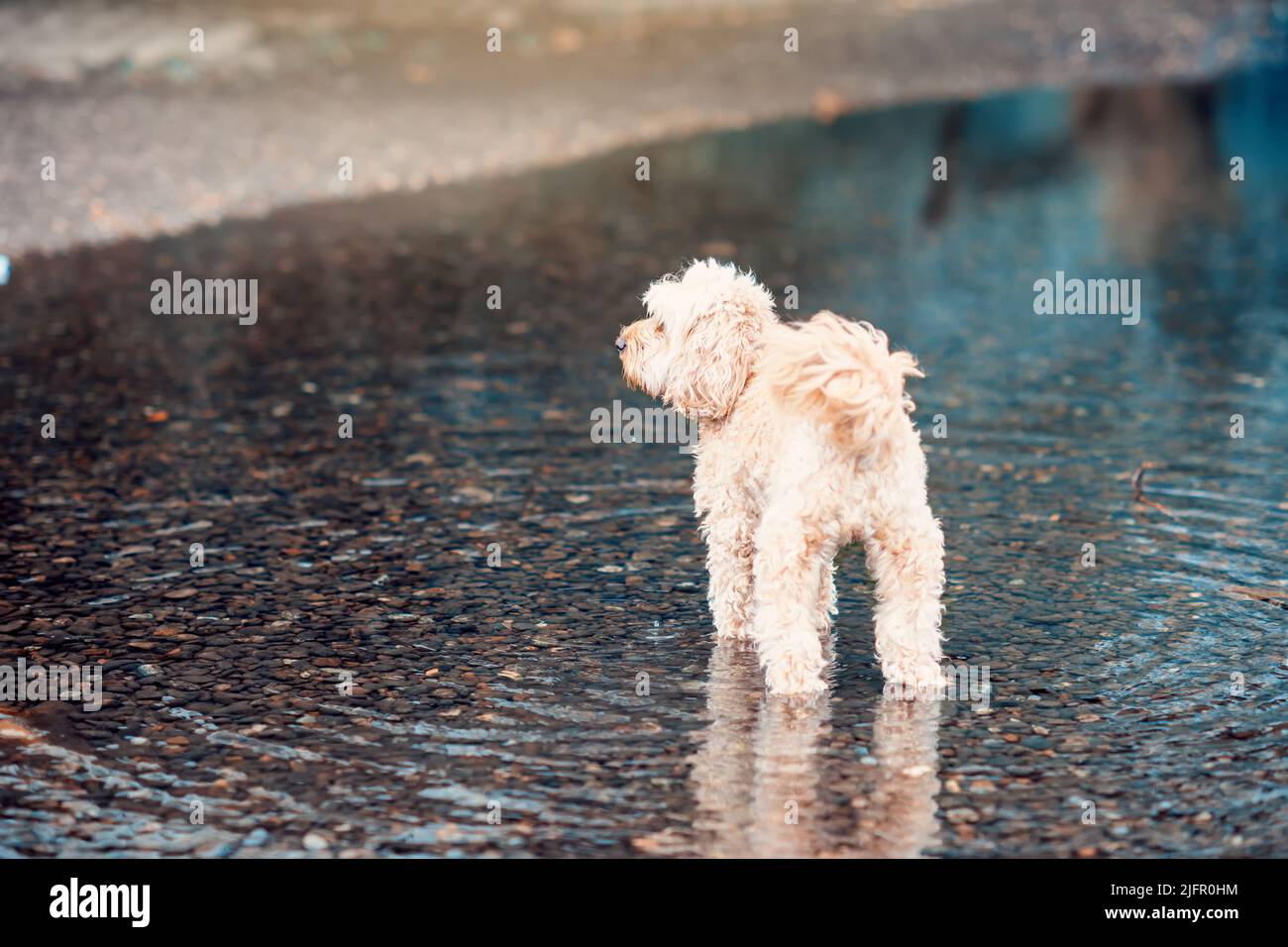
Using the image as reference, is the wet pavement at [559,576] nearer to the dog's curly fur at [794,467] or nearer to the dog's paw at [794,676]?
the dog's paw at [794,676]

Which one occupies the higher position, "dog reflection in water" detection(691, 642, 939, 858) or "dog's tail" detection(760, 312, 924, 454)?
"dog's tail" detection(760, 312, 924, 454)

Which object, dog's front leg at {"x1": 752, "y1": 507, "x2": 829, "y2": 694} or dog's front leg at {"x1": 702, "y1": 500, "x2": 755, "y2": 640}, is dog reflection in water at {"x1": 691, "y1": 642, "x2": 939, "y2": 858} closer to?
dog's front leg at {"x1": 752, "y1": 507, "x2": 829, "y2": 694}

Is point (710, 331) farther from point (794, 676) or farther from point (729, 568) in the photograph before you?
point (794, 676)

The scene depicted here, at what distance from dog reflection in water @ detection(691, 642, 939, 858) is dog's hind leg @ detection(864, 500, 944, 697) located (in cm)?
16

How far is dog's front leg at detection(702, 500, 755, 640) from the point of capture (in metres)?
8.45

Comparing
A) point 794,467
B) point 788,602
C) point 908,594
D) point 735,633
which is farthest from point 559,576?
point 908,594

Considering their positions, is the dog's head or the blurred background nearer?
the dog's head

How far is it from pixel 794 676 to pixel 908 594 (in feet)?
2.37

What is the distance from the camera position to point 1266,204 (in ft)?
80.4

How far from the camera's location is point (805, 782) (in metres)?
7.07

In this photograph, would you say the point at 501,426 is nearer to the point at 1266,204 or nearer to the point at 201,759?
the point at 201,759

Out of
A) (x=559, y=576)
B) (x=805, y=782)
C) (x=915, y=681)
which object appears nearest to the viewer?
(x=805, y=782)

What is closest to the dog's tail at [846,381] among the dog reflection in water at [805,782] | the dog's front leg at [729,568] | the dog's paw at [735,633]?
the dog's front leg at [729,568]

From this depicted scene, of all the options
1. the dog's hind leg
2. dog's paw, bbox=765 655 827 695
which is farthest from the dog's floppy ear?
dog's paw, bbox=765 655 827 695
